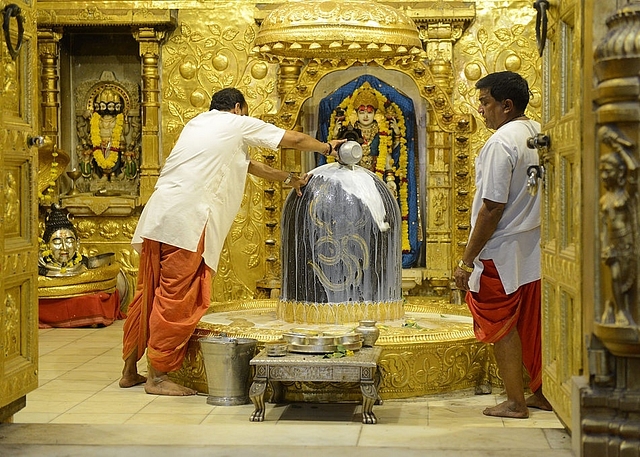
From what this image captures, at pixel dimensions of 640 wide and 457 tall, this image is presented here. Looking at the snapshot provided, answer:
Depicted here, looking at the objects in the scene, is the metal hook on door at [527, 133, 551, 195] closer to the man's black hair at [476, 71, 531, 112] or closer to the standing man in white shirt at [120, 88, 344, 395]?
the man's black hair at [476, 71, 531, 112]

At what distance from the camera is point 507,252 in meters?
5.30

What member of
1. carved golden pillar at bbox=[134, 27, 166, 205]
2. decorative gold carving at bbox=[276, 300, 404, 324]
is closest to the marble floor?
decorative gold carving at bbox=[276, 300, 404, 324]

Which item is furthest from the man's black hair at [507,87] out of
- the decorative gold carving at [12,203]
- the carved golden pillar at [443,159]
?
the carved golden pillar at [443,159]

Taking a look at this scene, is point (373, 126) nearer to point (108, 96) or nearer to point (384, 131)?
point (384, 131)

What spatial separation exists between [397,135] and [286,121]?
108 cm

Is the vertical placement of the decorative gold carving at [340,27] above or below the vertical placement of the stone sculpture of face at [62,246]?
above

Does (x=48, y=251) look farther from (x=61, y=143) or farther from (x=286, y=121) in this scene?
(x=286, y=121)

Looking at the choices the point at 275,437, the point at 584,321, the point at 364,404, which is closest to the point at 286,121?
the point at 364,404

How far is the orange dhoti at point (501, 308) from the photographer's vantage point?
5.33 meters

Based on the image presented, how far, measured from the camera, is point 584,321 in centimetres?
358

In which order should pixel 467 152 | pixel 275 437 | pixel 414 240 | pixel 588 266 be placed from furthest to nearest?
pixel 414 240 < pixel 467 152 < pixel 275 437 < pixel 588 266

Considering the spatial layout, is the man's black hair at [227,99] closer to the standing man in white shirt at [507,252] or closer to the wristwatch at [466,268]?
the standing man in white shirt at [507,252]

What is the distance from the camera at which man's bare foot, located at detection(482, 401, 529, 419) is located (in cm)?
533

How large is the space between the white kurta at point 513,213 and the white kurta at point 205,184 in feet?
4.45
